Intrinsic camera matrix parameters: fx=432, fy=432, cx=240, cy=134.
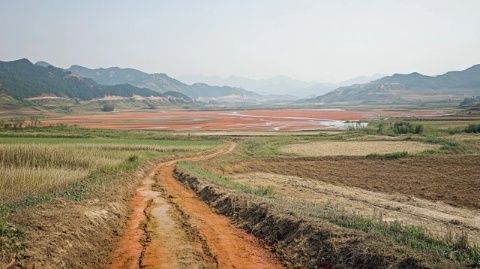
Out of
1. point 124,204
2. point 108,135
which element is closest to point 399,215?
point 124,204

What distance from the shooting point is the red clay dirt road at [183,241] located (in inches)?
417

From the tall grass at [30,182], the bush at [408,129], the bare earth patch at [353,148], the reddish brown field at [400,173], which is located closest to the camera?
the tall grass at [30,182]

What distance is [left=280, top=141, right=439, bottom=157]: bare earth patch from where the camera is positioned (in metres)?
44.8

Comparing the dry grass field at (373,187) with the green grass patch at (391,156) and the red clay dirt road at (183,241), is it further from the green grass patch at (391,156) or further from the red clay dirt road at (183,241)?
the red clay dirt road at (183,241)

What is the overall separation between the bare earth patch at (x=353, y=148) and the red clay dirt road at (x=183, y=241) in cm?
2788

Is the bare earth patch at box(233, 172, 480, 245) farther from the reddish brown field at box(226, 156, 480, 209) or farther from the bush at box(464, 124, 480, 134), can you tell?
the bush at box(464, 124, 480, 134)

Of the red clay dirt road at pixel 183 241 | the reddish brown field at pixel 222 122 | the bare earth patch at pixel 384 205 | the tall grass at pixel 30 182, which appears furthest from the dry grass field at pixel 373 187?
the reddish brown field at pixel 222 122

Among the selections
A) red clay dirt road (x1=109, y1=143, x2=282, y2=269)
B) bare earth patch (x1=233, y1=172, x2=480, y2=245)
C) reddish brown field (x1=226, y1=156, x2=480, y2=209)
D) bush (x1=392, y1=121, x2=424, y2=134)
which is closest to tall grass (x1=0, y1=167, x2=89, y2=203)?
red clay dirt road (x1=109, y1=143, x2=282, y2=269)

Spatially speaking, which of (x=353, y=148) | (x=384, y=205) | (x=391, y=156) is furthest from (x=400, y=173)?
(x=353, y=148)

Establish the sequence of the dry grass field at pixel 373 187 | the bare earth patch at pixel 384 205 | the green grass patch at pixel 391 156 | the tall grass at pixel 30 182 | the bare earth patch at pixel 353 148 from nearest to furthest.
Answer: the dry grass field at pixel 373 187
the bare earth patch at pixel 384 205
the tall grass at pixel 30 182
the green grass patch at pixel 391 156
the bare earth patch at pixel 353 148

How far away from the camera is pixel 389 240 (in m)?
9.91

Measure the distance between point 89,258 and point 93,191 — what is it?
7619 mm

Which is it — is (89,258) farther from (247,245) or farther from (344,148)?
(344,148)

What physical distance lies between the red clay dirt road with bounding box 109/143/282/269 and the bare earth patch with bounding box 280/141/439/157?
2788 centimetres
